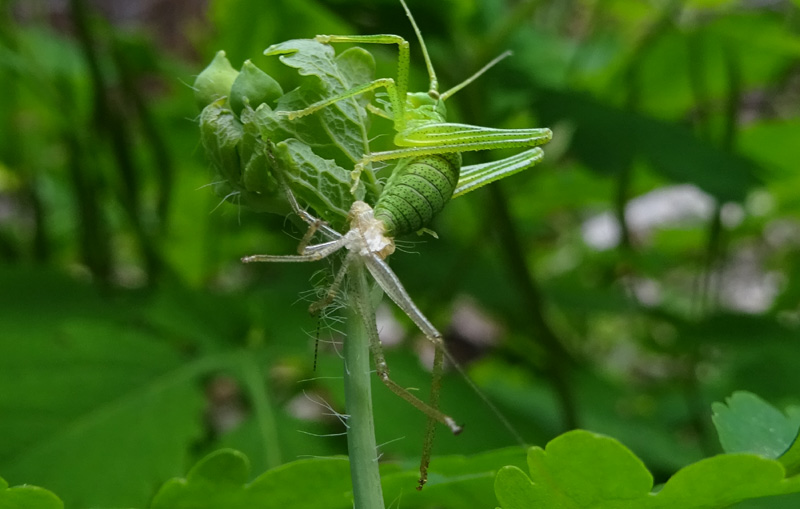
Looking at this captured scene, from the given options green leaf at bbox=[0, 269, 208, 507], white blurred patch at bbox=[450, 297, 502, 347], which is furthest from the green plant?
white blurred patch at bbox=[450, 297, 502, 347]

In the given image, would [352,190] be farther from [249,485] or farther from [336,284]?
[249,485]

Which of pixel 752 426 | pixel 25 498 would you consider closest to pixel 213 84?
pixel 25 498

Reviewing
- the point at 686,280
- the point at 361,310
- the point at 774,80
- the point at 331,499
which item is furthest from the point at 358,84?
the point at 686,280

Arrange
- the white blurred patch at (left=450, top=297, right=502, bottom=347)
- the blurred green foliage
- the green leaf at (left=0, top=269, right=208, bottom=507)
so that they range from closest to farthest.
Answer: the green leaf at (left=0, top=269, right=208, bottom=507) < the blurred green foliage < the white blurred patch at (left=450, top=297, right=502, bottom=347)

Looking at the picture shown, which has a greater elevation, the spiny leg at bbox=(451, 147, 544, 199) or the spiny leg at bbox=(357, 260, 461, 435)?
the spiny leg at bbox=(451, 147, 544, 199)

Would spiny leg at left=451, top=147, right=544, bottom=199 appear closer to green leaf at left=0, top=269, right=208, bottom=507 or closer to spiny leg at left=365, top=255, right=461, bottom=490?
spiny leg at left=365, top=255, right=461, bottom=490

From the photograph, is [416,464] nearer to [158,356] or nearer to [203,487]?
[203,487]
